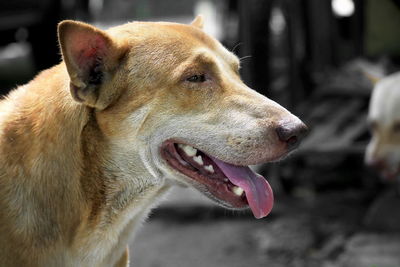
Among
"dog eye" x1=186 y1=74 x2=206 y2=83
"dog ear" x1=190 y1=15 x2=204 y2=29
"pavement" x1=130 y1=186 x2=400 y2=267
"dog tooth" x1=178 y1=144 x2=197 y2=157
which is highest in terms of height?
"dog eye" x1=186 y1=74 x2=206 y2=83

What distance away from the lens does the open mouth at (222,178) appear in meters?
2.95

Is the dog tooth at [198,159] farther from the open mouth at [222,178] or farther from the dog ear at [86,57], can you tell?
the dog ear at [86,57]

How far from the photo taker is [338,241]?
205 inches

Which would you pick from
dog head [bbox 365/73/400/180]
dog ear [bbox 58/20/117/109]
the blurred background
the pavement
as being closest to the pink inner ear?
dog ear [bbox 58/20/117/109]

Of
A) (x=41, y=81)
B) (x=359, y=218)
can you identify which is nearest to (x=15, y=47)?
(x=359, y=218)

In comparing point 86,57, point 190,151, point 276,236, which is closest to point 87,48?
point 86,57

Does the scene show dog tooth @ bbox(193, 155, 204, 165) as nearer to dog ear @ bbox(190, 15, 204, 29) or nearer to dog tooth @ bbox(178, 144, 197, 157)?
dog tooth @ bbox(178, 144, 197, 157)

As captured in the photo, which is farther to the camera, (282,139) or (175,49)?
(175,49)

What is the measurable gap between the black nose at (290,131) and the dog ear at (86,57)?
765 millimetres

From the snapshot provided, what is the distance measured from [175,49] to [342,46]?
5464mm

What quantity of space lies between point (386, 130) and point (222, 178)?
3052 mm

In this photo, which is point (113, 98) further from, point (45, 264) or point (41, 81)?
point (45, 264)

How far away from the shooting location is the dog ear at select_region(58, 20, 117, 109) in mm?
2756

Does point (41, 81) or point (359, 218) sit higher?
point (41, 81)
